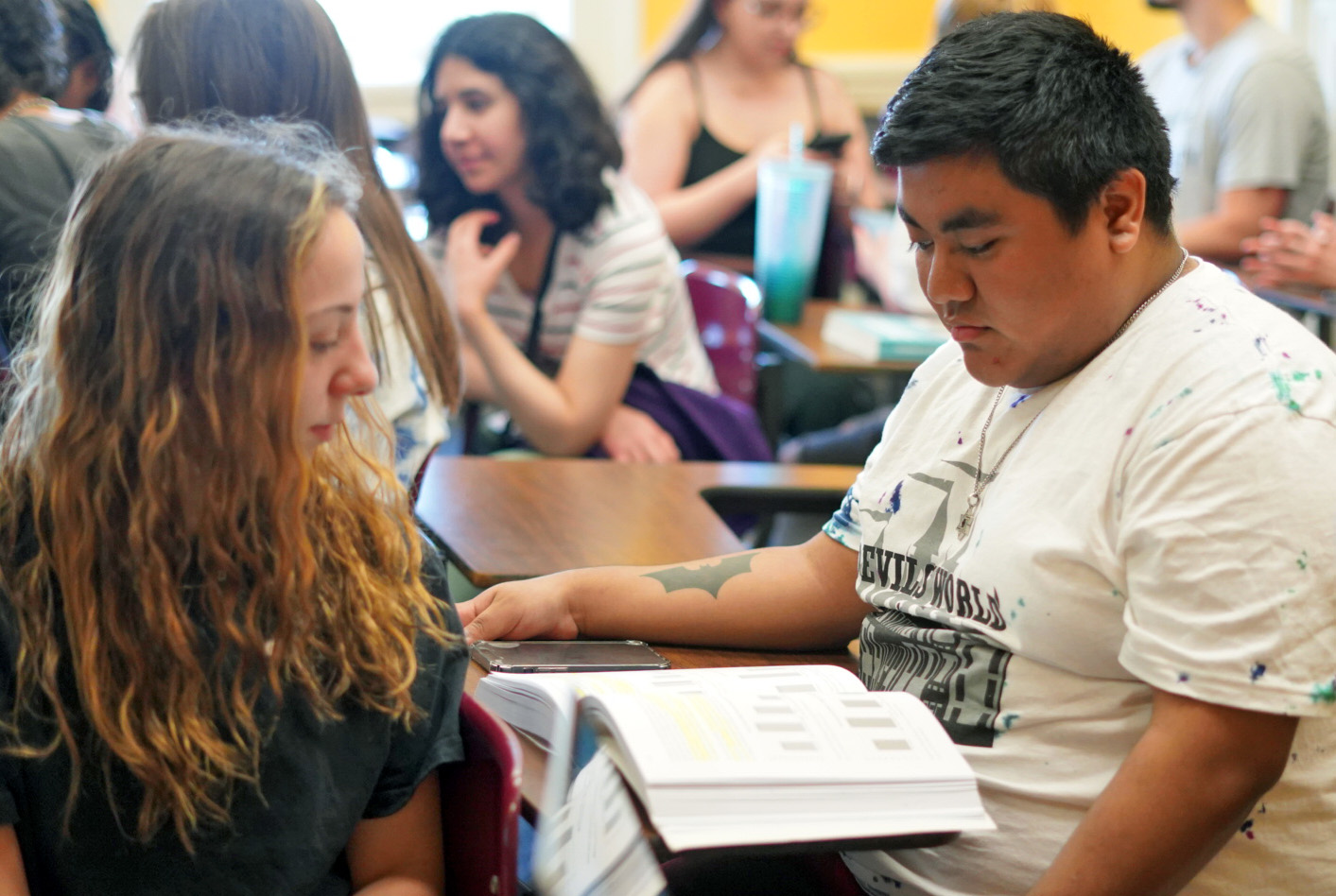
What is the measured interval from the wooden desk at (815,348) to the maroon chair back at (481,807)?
67.4 inches

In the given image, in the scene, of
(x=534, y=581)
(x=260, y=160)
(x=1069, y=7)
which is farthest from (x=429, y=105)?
(x=1069, y=7)

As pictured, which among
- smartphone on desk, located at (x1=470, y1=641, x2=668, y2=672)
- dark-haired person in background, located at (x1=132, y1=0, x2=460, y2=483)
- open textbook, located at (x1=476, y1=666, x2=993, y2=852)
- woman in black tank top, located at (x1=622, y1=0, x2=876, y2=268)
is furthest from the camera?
woman in black tank top, located at (x1=622, y1=0, x2=876, y2=268)

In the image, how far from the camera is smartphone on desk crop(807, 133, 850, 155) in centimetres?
304

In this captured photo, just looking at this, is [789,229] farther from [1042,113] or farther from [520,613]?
[1042,113]

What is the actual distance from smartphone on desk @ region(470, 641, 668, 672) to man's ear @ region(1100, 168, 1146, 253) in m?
0.52

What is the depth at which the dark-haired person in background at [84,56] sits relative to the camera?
2.17 meters

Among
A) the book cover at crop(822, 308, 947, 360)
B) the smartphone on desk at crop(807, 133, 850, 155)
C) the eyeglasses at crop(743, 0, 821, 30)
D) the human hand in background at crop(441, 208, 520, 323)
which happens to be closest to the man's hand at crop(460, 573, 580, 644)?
the human hand in background at crop(441, 208, 520, 323)

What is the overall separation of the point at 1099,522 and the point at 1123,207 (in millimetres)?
230

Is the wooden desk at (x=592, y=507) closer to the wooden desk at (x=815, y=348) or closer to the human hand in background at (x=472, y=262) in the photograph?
the human hand in background at (x=472, y=262)

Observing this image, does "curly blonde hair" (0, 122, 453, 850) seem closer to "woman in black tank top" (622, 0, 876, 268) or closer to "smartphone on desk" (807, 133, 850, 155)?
"smartphone on desk" (807, 133, 850, 155)

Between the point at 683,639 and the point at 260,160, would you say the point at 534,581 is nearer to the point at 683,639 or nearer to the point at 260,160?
the point at 683,639

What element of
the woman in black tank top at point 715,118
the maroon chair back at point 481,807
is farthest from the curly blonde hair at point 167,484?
the woman in black tank top at point 715,118

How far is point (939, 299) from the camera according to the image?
104 centimetres

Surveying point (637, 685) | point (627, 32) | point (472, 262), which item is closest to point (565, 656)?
point (637, 685)
